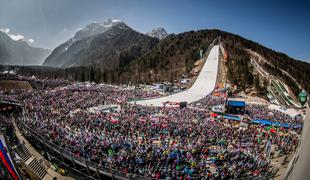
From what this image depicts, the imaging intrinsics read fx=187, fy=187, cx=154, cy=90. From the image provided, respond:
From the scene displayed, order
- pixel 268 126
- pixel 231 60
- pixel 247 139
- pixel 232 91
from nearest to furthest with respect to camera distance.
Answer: pixel 247 139 → pixel 268 126 → pixel 232 91 → pixel 231 60

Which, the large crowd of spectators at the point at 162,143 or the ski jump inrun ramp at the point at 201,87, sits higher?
the ski jump inrun ramp at the point at 201,87

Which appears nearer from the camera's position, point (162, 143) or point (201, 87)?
point (162, 143)

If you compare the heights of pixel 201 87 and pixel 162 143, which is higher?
pixel 201 87

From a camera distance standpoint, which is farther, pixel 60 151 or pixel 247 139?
pixel 247 139

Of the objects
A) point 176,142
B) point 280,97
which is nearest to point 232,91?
point 280,97

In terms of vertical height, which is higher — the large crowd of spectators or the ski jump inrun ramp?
the ski jump inrun ramp

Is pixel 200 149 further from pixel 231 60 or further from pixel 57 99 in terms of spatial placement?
pixel 231 60

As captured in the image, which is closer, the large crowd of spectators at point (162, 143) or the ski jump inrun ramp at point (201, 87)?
the large crowd of spectators at point (162, 143)

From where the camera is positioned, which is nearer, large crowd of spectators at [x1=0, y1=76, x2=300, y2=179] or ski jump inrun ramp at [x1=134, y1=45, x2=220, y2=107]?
large crowd of spectators at [x1=0, y1=76, x2=300, y2=179]
